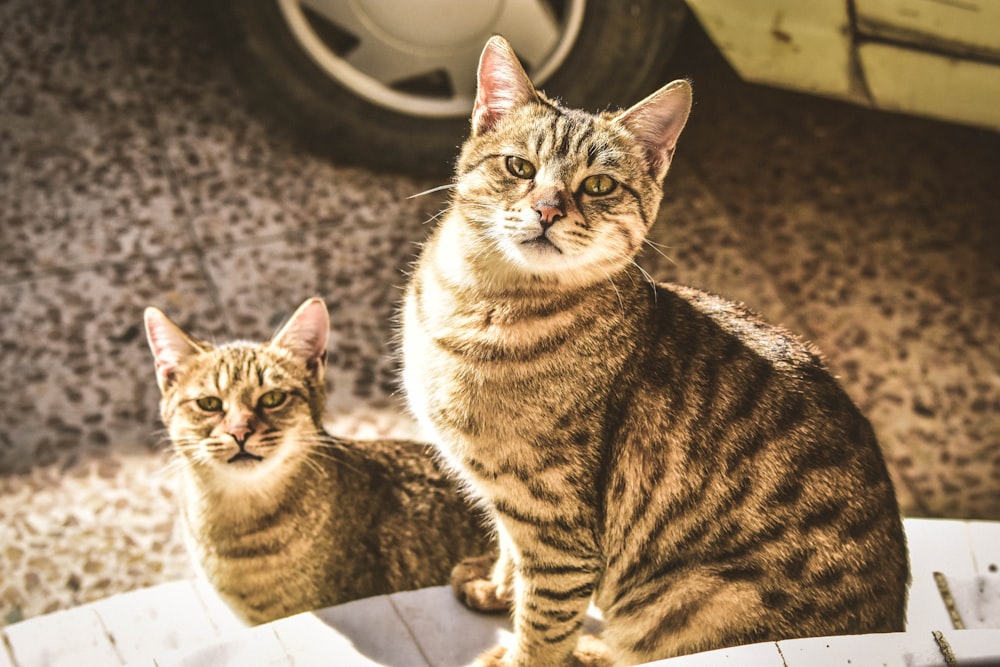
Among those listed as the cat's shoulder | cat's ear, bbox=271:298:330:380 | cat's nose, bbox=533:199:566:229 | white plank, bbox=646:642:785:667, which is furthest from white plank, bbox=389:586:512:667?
cat's nose, bbox=533:199:566:229

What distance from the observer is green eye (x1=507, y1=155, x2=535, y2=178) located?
1.91 m

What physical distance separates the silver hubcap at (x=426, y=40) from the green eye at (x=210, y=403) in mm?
1554

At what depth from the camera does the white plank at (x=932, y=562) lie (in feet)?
6.62

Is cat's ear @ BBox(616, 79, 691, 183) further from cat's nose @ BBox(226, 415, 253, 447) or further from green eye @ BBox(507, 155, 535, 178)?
cat's nose @ BBox(226, 415, 253, 447)

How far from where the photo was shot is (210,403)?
7.27 ft

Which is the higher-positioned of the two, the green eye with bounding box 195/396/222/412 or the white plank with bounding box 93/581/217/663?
the green eye with bounding box 195/396/222/412

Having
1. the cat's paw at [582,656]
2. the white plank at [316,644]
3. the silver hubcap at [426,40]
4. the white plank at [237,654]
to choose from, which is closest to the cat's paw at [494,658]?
the cat's paw at [582,656]

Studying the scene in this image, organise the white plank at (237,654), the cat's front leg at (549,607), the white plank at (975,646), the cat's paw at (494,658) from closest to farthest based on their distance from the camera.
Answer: the white plank at (975,646) < the white plank at (237,654) < the cat's front leg at (549,607) < the cat's paw at (494,658)

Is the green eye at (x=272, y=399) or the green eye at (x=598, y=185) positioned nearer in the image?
the green eye at (x=598, y=185)

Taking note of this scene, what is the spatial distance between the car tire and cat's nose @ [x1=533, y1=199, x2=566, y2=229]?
1410mm

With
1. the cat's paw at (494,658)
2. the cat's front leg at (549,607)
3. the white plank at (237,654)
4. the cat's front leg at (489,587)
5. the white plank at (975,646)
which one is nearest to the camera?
the white plank at (975,646)

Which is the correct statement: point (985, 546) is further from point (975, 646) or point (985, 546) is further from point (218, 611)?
point (218, 611)

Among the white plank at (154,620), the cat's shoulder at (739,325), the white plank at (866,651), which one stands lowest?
the white plank at (154,620)

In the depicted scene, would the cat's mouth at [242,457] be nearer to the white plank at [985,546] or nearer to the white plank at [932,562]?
the white plank at [932,562]
